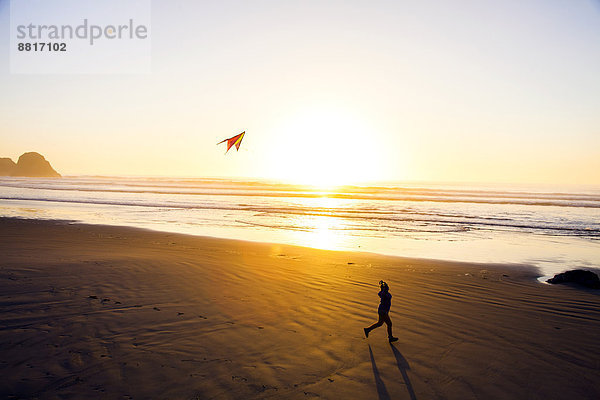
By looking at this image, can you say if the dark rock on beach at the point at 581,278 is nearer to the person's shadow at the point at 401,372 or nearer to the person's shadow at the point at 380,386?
the person's shadow at the point at 401,372

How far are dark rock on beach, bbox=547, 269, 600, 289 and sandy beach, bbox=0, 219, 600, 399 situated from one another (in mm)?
424

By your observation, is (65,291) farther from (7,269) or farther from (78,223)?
(78,223)

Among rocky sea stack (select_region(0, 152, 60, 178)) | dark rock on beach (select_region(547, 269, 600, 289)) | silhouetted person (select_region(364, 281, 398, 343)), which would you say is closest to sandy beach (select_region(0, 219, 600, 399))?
silhouetted person (select_region(364, 281, 398, 343))

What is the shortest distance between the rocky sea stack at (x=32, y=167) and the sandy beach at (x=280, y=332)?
7492 inches

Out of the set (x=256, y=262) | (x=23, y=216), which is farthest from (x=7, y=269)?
(x=23, y=216)

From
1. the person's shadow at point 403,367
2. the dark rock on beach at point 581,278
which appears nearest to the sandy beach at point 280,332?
the person's shadow at point 403,367

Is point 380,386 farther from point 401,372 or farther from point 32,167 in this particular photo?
point 32,167

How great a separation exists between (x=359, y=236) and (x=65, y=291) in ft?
42.9

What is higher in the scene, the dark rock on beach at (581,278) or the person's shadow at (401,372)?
the dark rock on beach at (581,278)

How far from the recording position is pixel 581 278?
9328mm

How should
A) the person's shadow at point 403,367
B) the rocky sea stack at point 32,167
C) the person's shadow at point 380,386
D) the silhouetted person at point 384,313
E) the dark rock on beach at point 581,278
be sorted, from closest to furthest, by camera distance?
the person's shadow at point 380,386 → the person's shadow at point 403,367 → the silhouetted person at point 384,313 → the dark rock on beach at point 581,278 → the rocky sea stack at point 32,167

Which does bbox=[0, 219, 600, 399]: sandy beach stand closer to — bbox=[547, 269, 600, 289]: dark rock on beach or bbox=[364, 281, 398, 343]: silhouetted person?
bbox=[364, 281, 398, 343]: silhouetted person

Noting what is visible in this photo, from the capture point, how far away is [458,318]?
7.25 meters

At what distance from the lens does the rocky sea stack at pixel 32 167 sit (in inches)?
6457
